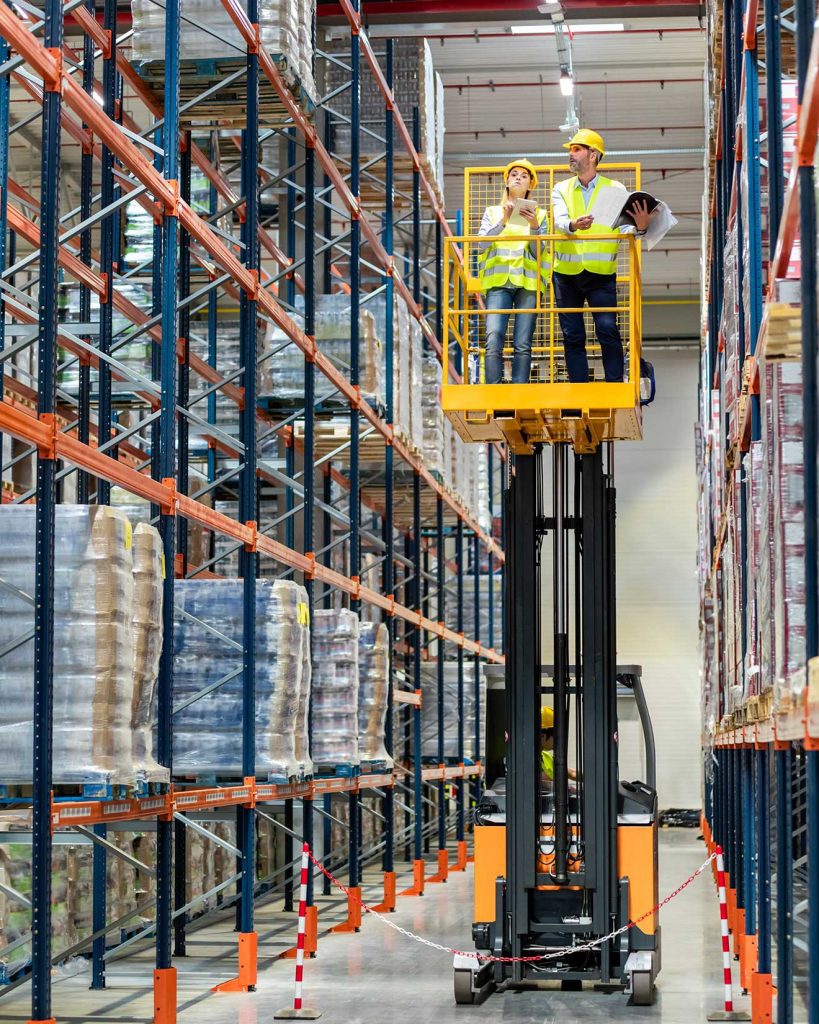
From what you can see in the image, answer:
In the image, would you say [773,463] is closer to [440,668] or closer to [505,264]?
[505,264]

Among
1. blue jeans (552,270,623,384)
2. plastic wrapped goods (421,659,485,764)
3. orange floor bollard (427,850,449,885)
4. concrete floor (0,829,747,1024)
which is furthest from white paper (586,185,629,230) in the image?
plastic wrapped goods (421,659,485,764)

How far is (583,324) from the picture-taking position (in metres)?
9.79

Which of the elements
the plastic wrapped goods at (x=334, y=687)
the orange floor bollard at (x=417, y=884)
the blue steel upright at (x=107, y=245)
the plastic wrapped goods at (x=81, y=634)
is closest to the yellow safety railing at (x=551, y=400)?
the blue steel upright at (x=107, y=245)

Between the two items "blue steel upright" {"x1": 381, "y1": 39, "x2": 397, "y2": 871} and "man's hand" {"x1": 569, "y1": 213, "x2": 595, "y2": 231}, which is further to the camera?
"blue steel upright" {"x1": 381, "y1": 39, "x2": 397, "y2": 871}

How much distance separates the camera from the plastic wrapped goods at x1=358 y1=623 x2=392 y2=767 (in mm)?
14227

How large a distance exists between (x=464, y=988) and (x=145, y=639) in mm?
3332

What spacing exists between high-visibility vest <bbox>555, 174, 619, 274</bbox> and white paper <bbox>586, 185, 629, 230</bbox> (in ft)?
0.07

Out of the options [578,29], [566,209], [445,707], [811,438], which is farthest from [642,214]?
[445,707]

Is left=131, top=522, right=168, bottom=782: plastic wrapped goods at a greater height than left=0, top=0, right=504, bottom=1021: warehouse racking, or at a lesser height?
lesser

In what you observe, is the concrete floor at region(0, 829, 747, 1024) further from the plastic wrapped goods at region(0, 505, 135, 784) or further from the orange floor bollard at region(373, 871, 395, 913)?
the plastic wrapped goods at region(0, 505, 135, 784)

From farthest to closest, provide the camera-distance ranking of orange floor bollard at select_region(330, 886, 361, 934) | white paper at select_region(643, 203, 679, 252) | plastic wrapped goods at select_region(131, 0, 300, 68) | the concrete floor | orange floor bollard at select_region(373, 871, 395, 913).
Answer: orange floor bollard at select_region(373, 871, 395, 913) < orange floor bollard at select_region(330, 886, 361, 934) < plastic wrapped goods at select_region(131, 0, 300, 68) < white paper at select_region(643, 203, 679, 252) < the concrete floor

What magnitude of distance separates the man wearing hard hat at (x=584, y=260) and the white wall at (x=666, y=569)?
22369 millimetres

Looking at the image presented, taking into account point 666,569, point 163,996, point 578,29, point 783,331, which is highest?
point 578,29

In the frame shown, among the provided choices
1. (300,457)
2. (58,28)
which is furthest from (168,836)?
(300,457)
